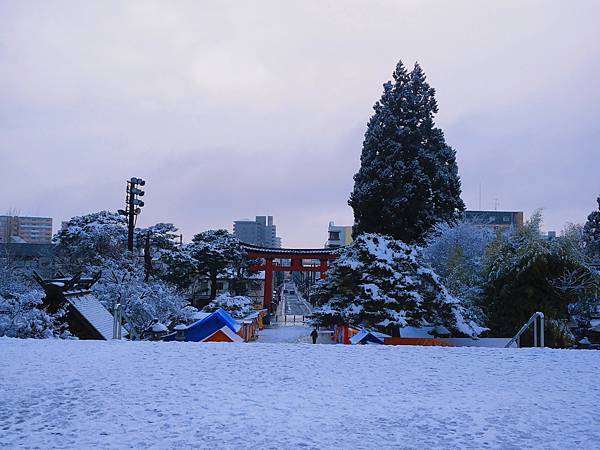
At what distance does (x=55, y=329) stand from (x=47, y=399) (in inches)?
323

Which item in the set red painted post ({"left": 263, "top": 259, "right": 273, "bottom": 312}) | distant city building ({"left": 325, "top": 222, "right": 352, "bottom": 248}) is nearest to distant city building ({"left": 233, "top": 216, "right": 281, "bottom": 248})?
distant city building ({"left": 325, "top": 222, "right": 352, "bottom": 248})

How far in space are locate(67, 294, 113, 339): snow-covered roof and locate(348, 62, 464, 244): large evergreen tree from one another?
564 inches

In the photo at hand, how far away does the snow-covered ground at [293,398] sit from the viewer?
3732 mm

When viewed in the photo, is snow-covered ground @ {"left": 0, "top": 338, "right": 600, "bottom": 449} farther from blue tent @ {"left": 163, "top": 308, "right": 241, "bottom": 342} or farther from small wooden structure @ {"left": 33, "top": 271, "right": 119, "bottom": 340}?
blue tent @ {"left": 163, "top": 308, "right": 241, "bottom": 342}

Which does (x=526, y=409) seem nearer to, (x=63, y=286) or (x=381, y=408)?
(x=381, y=408)

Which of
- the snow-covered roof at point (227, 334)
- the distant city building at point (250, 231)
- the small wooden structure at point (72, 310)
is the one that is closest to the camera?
the small wooden structure at point (72, 310)

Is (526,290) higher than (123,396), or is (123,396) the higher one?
(526,290)

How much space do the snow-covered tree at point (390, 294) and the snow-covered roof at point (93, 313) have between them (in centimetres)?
701

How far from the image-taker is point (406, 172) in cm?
2453

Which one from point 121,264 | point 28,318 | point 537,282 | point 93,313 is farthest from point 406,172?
point 28,318

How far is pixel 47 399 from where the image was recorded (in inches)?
182

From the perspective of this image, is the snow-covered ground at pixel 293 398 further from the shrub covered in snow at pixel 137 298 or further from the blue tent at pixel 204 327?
the blue tent at pixel 204 327

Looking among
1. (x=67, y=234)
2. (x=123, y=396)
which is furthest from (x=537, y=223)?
(x=67, y=234)

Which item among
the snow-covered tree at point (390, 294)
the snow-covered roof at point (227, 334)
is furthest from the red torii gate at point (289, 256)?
the snow-covered tree at point (390, 294)
